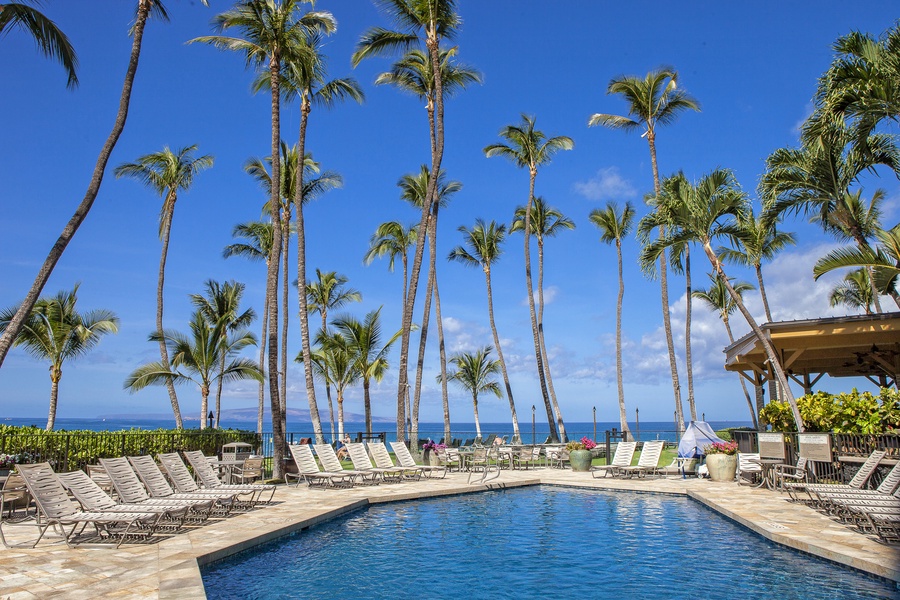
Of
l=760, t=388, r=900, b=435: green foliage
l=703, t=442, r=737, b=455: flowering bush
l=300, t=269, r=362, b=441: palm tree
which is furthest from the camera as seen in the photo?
l=300, t=269, r=362, b=441: palm tree

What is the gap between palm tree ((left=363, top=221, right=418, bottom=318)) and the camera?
101ft

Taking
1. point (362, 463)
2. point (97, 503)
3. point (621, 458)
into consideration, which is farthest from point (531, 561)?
point (621, 458)

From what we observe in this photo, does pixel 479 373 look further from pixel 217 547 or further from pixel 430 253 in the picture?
pixel 217 547

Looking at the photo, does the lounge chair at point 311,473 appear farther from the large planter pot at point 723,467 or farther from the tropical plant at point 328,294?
the tropical plant at point 328,294

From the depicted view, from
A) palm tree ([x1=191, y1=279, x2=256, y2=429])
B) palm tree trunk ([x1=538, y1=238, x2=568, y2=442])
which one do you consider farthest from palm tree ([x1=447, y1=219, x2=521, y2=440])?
palm tree ([x1=191, y1=279, x2=256, y2=429])

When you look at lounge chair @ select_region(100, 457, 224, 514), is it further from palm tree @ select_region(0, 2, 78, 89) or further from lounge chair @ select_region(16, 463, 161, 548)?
palm tree @ select_region(0, 2, 78, 89)

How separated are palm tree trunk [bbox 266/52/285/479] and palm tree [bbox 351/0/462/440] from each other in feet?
14.1

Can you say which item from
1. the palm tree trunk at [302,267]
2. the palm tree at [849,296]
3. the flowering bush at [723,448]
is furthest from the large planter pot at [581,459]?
the palm tree at [849,296]

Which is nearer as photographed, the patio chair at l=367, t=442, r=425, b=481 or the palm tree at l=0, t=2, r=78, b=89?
the palm tree at l=0, t=2, r=78, b=89

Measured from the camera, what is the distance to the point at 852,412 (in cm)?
1290

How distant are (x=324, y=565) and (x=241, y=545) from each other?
113cm

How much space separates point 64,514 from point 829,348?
1755 centimetres

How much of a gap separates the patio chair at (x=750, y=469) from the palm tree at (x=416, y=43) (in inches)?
402

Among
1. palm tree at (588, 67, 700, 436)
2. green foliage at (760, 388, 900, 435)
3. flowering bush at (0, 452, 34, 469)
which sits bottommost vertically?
flowering bush at (0, 452, 34, 469)
